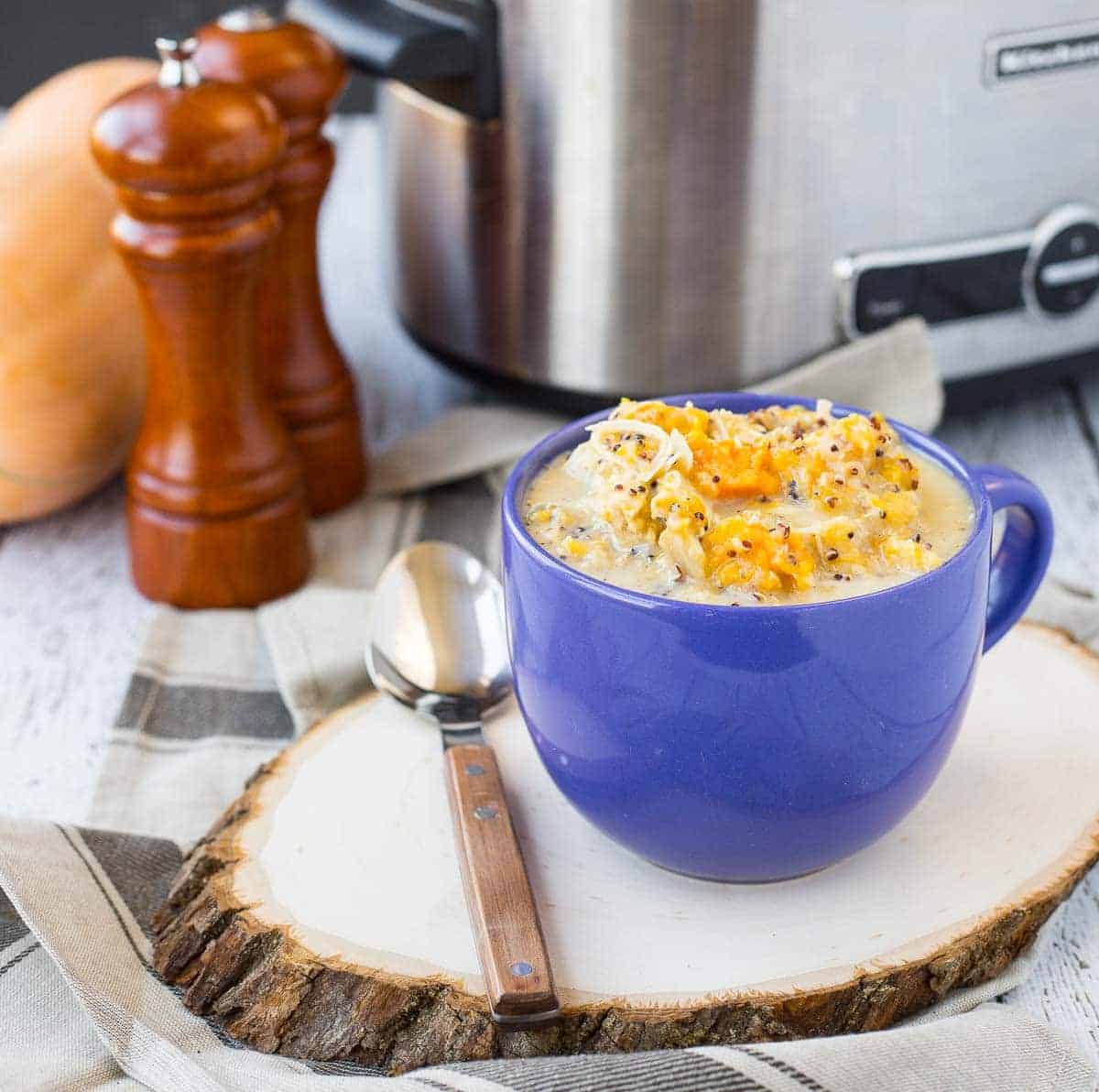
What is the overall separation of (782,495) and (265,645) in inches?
15.8

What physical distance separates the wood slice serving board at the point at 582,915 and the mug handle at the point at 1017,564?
0.06 m

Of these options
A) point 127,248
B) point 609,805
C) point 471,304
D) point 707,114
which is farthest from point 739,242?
point 609,805

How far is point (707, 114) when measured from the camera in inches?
37.4

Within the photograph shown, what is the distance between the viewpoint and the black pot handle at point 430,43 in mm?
981

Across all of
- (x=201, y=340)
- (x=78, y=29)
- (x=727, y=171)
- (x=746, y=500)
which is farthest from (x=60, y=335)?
(x=78, y=29)

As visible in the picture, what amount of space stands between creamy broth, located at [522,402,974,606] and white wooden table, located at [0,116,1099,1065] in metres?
0.20

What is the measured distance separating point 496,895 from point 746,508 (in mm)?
181

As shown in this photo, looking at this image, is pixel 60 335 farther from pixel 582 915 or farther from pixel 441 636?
pixel 582 915

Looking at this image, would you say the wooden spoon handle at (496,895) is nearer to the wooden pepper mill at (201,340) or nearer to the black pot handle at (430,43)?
the wooden pepper mill at (201,340)

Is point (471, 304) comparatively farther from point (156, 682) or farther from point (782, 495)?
point (782, 495)

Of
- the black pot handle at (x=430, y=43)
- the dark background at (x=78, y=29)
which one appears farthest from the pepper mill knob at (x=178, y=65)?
the dark background at (x=78, y=29)

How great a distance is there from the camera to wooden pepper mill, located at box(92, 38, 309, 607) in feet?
2.85

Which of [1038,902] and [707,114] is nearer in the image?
[1038,902]

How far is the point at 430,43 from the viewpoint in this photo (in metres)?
0.98
